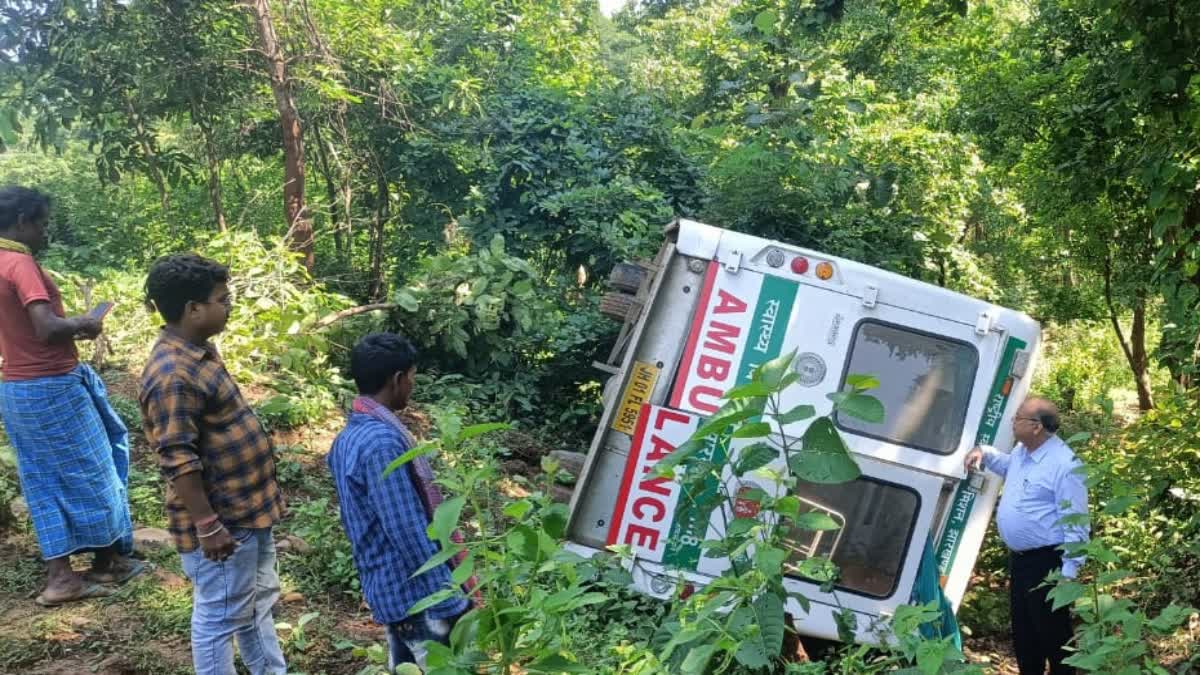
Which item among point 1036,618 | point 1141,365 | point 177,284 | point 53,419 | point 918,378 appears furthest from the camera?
point 1141,365

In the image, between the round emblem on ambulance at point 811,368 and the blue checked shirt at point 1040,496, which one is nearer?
the blue checked shirt at point 1040,496

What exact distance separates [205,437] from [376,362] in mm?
633

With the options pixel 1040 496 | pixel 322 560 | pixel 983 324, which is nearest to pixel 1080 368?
pixel 983 324

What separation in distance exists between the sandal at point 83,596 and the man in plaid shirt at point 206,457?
1419 mm

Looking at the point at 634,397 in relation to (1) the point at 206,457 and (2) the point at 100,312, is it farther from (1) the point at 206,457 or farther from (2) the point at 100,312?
(2) the point at 100,312

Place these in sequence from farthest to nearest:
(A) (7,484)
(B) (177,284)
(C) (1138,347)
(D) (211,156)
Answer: (D) (211,156), (C) (1138,347), (A) (7,484), (B) (177,284)

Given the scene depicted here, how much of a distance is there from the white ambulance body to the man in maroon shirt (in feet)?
6.94

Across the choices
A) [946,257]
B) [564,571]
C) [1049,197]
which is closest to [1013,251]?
[946,257]

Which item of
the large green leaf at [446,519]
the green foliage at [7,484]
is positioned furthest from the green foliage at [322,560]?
the large green leaf at [446,519]

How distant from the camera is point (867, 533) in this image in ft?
14.6

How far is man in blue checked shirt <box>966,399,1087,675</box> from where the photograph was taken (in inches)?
163

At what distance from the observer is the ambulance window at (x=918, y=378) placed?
4516 mm

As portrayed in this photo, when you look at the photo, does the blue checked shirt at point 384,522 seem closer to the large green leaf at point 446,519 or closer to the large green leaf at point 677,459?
the large green leaf at point 446,519

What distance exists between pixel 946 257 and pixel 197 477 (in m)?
7.97
